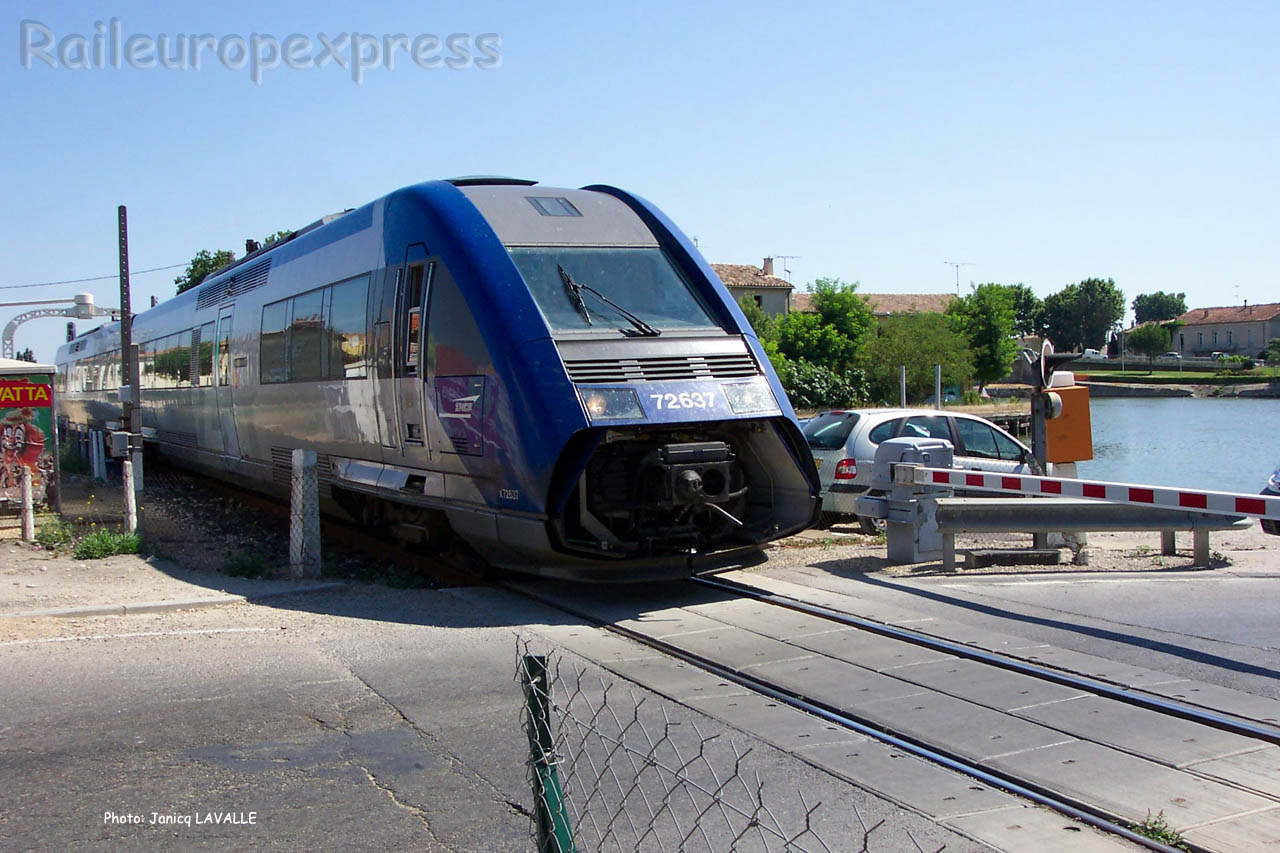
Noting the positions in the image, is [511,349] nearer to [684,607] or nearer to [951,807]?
[684,607]

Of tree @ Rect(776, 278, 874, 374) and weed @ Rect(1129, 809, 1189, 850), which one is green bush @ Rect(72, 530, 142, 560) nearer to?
weed @ Rect(1129, 809, 1189, 850)

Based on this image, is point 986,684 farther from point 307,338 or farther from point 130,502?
point 130,502

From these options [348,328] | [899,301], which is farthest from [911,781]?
[899,301]

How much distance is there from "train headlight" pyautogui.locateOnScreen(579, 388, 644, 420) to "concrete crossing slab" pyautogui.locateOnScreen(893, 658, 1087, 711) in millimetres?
2732

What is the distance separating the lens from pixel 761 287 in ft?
306

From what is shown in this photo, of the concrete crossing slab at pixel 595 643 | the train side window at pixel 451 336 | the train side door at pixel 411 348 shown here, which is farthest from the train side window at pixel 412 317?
the concrete crossing slab at pixel 595 643

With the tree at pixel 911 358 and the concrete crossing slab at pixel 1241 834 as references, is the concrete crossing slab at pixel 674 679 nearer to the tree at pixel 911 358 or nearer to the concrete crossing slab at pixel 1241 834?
the concrete crossing slab at pixel 1241 834

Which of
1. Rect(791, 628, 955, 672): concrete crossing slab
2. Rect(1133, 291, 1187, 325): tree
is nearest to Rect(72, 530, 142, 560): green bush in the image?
Rect(791, 628, 955, 672): concrete crossing slab

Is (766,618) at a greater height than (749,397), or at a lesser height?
lesser

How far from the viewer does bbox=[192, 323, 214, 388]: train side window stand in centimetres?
1656

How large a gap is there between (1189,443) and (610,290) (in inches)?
1606

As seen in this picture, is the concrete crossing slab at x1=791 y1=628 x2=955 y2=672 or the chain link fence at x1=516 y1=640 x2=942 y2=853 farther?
the concrete crossing slab at x1=791 y1=628 x2=955 y2=672

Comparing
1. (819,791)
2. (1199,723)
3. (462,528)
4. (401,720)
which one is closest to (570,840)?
(819,791)

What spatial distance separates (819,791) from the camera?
473 centimetres
